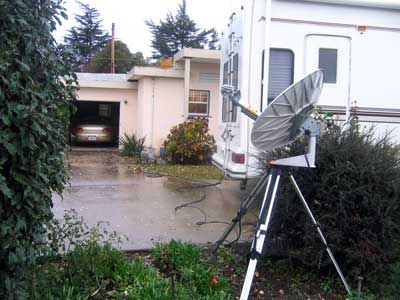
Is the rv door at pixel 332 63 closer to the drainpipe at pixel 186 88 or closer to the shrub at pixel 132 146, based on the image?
the drainpipe at pixel 186 88

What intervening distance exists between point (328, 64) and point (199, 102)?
933cm

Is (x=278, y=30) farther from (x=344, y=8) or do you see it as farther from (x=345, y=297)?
(x=345, y=297)

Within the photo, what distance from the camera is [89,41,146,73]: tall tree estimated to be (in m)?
46.6

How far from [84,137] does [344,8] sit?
14508 mm

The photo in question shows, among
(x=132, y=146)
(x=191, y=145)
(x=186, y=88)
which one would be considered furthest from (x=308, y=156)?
(x=132, y=146)

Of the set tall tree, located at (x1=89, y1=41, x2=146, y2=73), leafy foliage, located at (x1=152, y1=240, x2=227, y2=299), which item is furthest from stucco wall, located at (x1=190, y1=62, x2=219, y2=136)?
tall tree, located at (x1=89, y1=41, x2=146, y2=73)

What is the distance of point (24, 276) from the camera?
337cm

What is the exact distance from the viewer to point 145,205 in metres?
8.16

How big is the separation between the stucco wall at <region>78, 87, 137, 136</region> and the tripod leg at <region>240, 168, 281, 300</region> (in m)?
15.0

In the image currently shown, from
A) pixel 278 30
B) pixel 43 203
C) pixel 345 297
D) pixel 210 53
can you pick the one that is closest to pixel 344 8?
pixel 278 30

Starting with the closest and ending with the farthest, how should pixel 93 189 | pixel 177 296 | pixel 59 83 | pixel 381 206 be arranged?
pixel 59 83, pixel 177 296, pixel 381 206, pixel 93 189

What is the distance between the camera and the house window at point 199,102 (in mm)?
16406

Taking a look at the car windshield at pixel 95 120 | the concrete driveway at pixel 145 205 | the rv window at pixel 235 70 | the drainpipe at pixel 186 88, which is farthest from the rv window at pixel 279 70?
the car windshield at pixel 95 120

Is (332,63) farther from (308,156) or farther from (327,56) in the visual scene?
(308,156)
